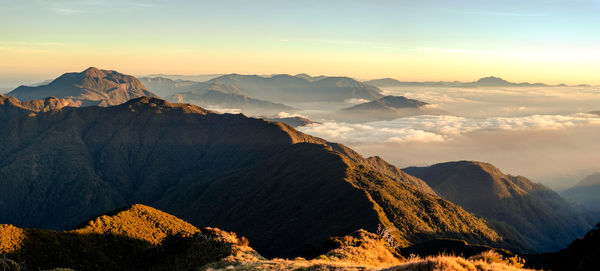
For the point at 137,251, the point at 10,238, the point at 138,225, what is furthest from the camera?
the point at 138,225

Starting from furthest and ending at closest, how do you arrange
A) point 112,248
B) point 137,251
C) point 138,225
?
point 138,225
point 137,251
point 112,248

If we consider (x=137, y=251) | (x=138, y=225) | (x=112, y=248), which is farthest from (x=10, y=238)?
(x=138, y=225)

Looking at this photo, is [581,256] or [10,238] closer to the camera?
[581,256]

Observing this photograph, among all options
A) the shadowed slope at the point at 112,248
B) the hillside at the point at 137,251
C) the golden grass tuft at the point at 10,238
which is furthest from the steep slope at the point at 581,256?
the golden grass tuft at the point at 10,238

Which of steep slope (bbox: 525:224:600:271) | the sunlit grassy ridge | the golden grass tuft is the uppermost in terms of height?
steep slope (bbox: 525:224:600:271)

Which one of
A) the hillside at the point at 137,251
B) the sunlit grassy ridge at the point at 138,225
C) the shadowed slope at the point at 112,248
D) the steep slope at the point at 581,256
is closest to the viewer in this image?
the steep slope at the point at 581,256

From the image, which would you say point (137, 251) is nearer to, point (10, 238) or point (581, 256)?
point (10, 238)

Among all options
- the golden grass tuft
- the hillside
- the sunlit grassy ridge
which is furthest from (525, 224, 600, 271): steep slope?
the golden grass tuft

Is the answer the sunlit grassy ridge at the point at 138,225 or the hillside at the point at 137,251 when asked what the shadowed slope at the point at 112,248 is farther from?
the sunlit grassy ridge at the point at 138,225

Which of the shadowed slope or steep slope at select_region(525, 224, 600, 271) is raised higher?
steep slope at select_region(525, 224, 600, 271)

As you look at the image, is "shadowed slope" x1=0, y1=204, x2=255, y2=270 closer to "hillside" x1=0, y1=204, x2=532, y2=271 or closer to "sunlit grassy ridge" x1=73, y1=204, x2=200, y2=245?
"hillside" x1=0, y1=204, x2=532, y2=271

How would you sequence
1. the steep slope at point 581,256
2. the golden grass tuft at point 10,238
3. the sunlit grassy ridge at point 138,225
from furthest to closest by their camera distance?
the sunlit grassy ridge at point 138,225 < the golden grass tuft at point 10,238 < the steep slope at point 581,256

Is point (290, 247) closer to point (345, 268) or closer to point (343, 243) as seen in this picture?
point (343, 243)

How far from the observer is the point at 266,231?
546 feet
